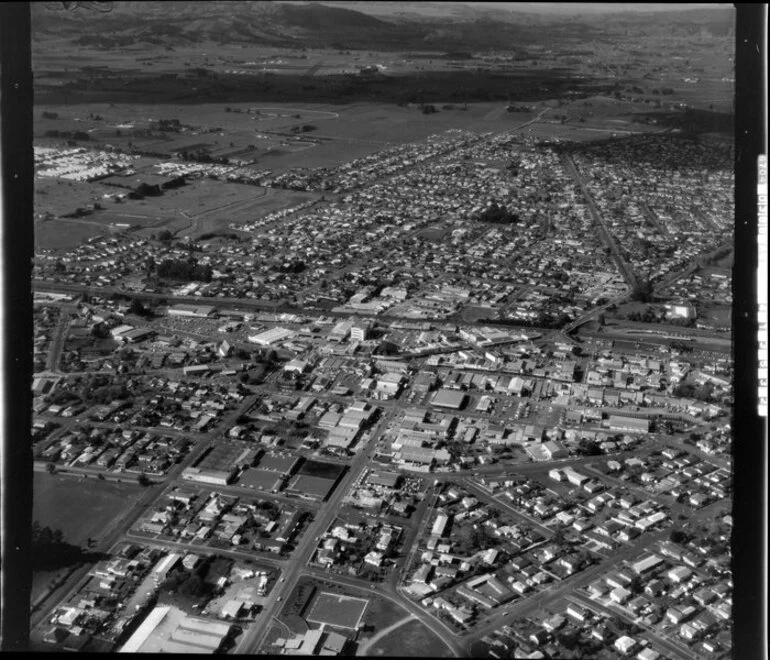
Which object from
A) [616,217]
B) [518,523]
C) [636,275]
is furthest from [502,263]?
[518,523]

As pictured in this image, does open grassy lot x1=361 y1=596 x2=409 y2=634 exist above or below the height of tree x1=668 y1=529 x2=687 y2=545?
below

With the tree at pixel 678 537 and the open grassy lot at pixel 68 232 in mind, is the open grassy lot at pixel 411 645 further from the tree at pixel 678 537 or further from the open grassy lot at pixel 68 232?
the open grassy lot at pixel 68 232

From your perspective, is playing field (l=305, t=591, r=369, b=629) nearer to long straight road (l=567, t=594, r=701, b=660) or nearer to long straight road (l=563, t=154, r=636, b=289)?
long straight road (l=567, t=594, r=701, b=660)

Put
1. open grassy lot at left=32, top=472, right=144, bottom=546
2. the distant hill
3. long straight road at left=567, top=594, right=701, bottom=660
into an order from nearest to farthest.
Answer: long straight road at left=567, top=594, right=701, bottom=660
open grassy lot at left=32, top=472, right=144, bottom=546
the distant hill

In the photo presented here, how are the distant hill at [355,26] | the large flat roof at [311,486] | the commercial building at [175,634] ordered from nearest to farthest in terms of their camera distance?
the commercial building at [175,634] → the large flat roof at [311,486] → the distant hill at [355,26]

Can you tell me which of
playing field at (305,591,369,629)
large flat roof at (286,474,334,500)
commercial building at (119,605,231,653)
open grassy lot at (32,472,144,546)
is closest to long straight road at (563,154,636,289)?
large flat roof at (286,474,334,500)

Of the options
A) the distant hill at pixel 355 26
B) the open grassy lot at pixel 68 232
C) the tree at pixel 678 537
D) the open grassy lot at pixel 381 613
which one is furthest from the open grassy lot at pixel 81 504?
the open grassy lot at pixel 68 232
